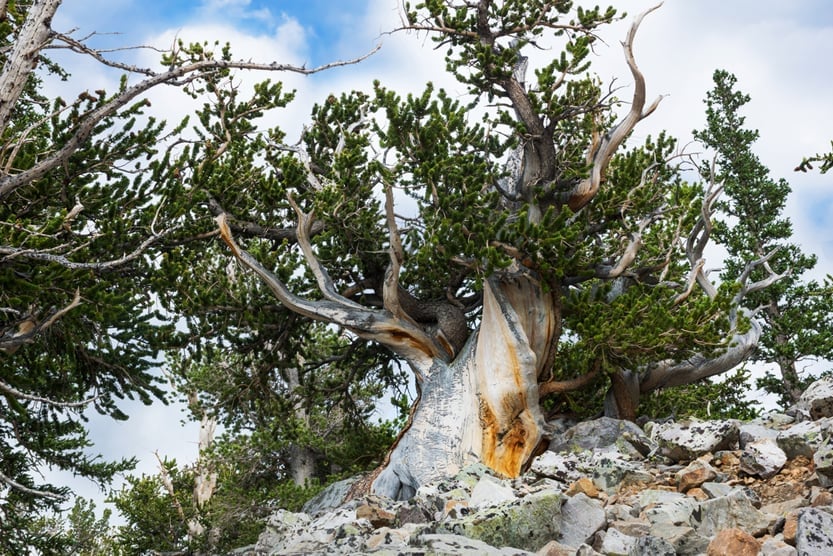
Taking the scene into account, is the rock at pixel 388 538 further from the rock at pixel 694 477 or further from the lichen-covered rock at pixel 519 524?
the rock at pixel 694 477

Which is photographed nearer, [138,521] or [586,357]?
[586,357]

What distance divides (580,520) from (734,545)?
1.42 meters

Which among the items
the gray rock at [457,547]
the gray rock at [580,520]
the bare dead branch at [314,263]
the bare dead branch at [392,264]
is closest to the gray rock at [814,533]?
the gray rock at [580,520]

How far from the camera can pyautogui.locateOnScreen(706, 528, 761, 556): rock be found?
4453 mm

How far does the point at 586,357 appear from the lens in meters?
10.6

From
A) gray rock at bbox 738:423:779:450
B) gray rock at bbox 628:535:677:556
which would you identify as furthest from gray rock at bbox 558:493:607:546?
gray rock at bbox 738:423:779:450

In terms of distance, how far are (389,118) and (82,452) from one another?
796 centimetres

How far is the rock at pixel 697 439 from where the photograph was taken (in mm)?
7875

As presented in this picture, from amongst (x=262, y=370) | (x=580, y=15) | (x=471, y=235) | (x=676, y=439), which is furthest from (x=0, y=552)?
(x=580, y=15)

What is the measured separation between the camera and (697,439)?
800 centimetres

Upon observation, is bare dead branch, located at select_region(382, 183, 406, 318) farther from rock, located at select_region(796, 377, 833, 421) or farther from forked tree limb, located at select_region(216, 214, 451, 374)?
rock, located at select_region(796, 377, 833, 421)

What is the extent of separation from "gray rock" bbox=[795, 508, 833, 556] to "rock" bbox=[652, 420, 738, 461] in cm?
340

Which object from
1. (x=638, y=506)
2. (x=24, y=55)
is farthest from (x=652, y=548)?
(x=24, y=55)

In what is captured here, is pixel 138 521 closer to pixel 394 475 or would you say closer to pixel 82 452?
pixel 82 452
